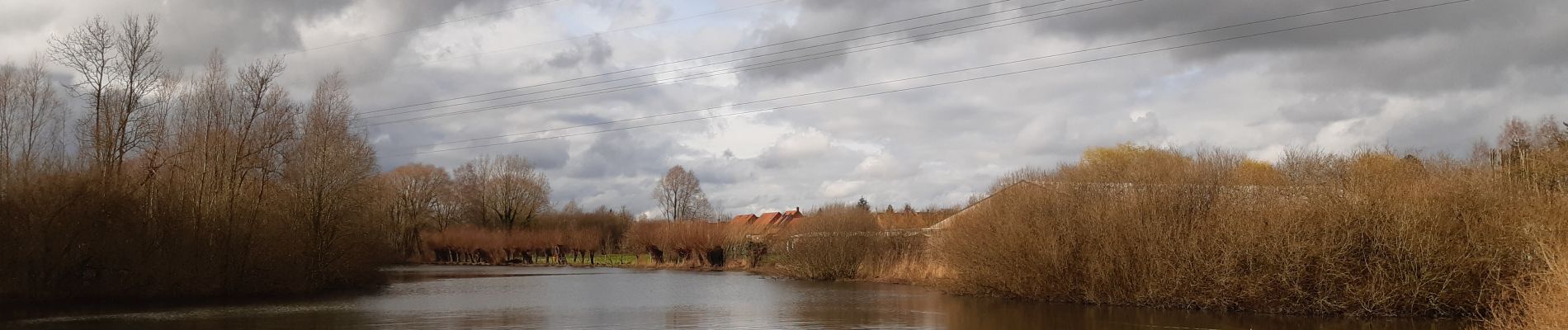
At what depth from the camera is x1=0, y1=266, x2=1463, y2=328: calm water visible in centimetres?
2022

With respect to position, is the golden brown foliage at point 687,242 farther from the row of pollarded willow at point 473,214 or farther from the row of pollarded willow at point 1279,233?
the row of pollarded willow at point 1279,233

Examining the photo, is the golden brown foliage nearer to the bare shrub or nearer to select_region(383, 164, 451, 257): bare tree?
the bare shrub

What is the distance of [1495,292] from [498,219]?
69044 millimetres

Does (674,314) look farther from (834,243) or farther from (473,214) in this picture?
(473,214)

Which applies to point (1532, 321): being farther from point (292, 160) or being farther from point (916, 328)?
point (292, 160)

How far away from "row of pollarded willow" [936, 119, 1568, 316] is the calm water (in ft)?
2.46

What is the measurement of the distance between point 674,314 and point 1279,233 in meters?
13.6

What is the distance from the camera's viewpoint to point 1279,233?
21.8m

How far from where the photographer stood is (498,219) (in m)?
78.4

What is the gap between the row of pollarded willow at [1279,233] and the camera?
2028 centimetres

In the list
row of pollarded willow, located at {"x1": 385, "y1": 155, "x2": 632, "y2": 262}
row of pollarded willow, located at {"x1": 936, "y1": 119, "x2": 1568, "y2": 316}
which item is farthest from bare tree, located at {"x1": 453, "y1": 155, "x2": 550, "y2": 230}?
row of pollarded willow, located at {"x1": 936, "y1": 119, "x2": 1568, "y2": 316}

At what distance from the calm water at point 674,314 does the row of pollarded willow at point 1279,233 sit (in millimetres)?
751

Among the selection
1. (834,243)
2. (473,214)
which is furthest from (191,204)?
(473,214)

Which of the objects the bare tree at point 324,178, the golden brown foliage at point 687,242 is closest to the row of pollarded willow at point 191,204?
the bare tree at point 324,178
